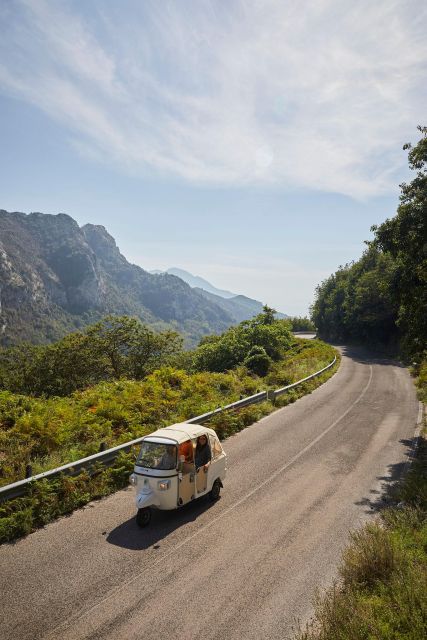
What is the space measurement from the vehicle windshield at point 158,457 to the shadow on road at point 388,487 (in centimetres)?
547

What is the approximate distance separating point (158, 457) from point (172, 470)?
49cm

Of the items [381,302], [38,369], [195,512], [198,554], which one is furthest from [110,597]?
[381,302]

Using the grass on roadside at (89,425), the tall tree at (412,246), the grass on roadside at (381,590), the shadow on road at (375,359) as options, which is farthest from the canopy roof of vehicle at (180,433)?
the shadow on road at (375,359)

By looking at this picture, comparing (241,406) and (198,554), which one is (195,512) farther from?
(241,406)

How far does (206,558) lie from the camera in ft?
27.1

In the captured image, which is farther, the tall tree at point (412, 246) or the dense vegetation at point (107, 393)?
the tall tree at point (412, 246)

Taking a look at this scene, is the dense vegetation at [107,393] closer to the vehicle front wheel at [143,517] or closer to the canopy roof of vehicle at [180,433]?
the vehicle front wheel at [143,517]

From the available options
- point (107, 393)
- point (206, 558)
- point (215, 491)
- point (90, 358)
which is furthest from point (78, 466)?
point (90, 358)

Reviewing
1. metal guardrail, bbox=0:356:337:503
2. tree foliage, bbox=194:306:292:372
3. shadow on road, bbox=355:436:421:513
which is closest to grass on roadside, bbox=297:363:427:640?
shadow on road, bbox=355:436:421:513

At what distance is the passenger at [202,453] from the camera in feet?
34.3

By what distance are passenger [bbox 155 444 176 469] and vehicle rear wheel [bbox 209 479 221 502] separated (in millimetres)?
2082

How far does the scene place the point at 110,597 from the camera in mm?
7012

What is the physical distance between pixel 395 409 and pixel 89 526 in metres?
18.8

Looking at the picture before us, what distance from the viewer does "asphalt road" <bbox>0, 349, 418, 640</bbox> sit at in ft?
21.2
